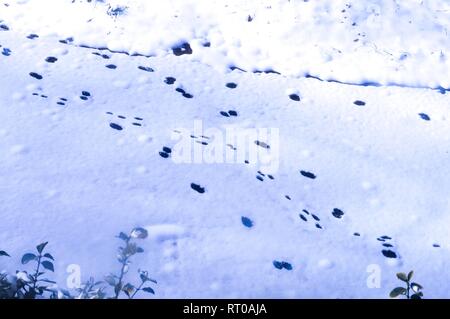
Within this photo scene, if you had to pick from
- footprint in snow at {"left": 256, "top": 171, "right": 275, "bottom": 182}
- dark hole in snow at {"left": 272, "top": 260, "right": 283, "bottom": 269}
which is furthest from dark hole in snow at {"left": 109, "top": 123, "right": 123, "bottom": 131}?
dark hole in snow at {"left": 272, "top": 260, "right": 283, "bottom": 269}

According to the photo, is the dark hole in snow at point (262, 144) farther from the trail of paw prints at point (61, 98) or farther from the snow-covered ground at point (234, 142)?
the trail of paw prints at point (61, 98)

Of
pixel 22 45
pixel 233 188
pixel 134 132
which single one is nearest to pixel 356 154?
pixel 233 188

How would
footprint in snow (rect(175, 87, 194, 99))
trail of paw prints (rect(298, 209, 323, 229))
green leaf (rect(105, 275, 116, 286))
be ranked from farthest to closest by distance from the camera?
footprint in snow (rect(175, 87, 194, 99)) → trail of paw prints (rect(298, 209, 323, 229)) → green leaf (rect(105, 275, 116, 286))

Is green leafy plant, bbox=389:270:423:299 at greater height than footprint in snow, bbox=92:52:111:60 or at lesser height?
lesser

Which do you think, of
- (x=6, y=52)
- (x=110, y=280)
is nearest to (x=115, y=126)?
(x=6, y=52)

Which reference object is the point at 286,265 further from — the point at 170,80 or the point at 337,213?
the point at 170,80

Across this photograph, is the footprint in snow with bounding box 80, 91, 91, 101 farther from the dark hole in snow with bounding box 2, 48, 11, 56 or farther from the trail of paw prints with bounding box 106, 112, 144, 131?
the dark hole in snow with bounding box 2, 48, 11, 56

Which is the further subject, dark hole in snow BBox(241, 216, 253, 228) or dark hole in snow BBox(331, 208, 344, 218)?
dark hole in snow BBox(331, 208, 344, 218)

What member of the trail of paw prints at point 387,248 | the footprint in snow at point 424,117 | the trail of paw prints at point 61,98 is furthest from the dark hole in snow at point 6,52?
the footprint in snow at point 424,117
